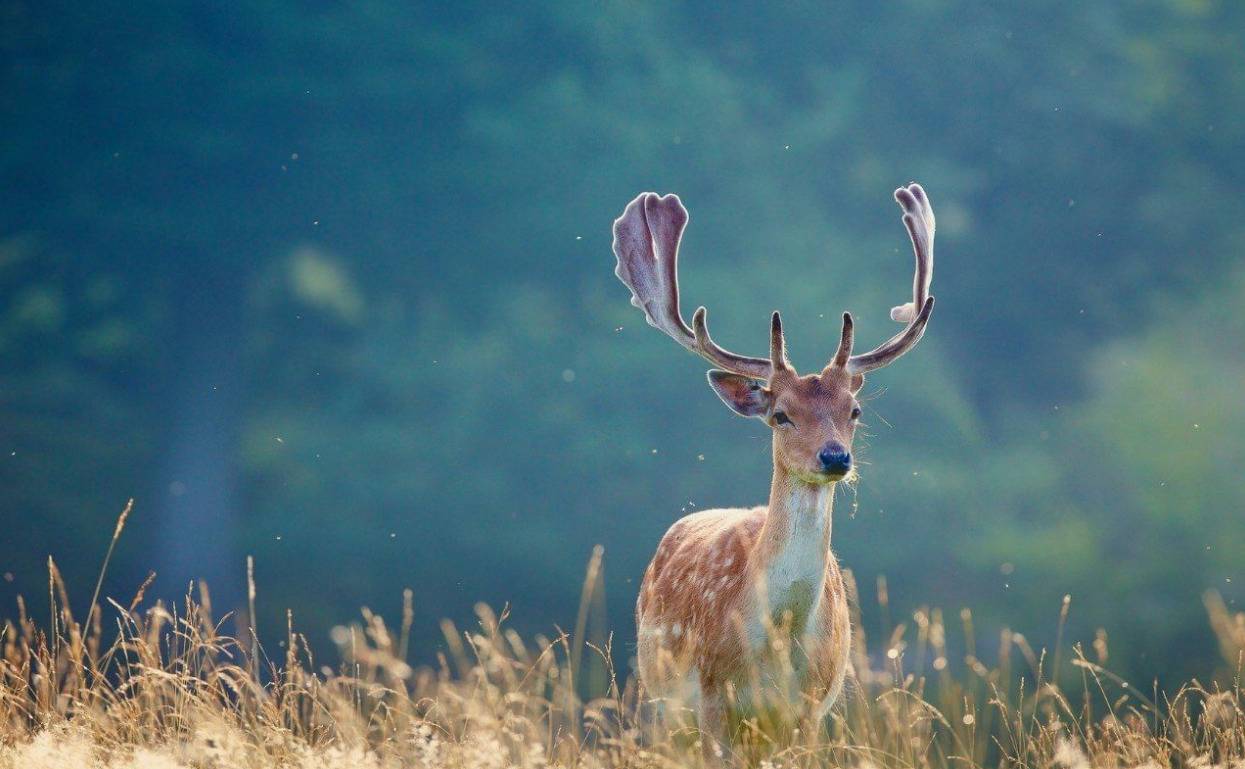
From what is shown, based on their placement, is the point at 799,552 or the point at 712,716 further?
the point at 712,716

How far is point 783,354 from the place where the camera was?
19.8 feet

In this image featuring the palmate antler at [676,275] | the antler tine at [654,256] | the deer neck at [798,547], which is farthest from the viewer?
the antler tine at [654,256]

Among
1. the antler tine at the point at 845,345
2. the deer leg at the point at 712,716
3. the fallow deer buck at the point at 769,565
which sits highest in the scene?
the antler tine at the point at 845,345

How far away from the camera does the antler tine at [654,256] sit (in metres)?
6.71

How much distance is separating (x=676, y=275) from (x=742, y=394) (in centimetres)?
107

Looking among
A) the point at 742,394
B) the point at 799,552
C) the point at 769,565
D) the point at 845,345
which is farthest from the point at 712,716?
the point at 845,345

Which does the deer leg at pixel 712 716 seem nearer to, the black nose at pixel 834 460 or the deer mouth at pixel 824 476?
the deer mouth at pixel 824 476

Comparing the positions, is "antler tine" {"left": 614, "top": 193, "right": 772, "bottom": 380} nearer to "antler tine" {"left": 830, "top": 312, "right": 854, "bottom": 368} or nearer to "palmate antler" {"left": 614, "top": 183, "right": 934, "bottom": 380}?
"palmate antler" {"left": 614, "top": 183, "right": 934, "bottom": 380}

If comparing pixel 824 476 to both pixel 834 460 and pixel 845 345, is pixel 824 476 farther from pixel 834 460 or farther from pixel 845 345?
pixel 845 345

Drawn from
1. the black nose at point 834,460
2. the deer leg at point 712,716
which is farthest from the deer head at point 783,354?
the deer leg at point 712,716

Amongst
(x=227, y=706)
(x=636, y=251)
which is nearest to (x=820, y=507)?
(x=636, y=251)

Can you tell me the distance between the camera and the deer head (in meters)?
5.62

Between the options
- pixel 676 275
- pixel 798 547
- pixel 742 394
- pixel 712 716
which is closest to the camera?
pixel 798 547

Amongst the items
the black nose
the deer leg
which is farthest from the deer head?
the deer leg
